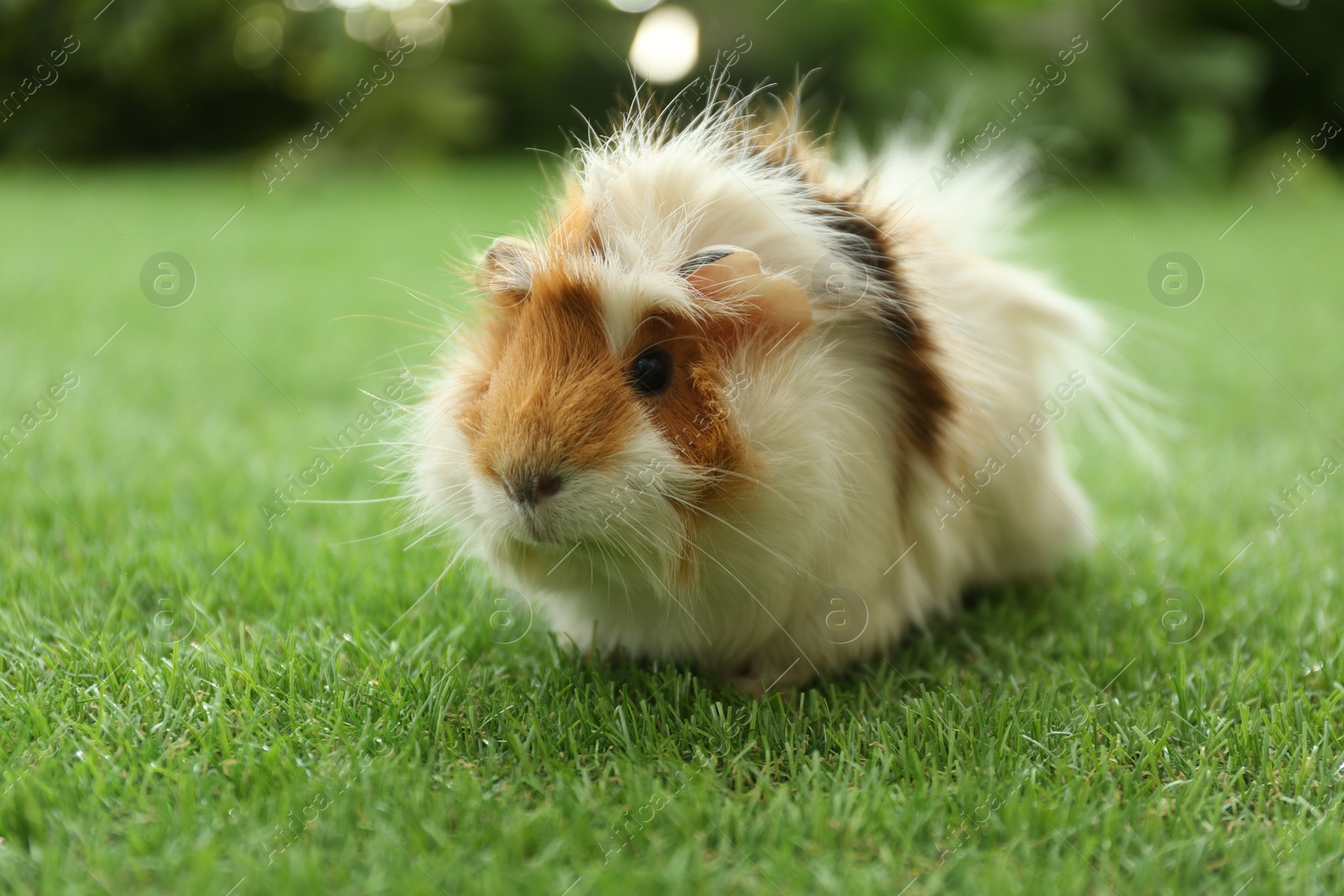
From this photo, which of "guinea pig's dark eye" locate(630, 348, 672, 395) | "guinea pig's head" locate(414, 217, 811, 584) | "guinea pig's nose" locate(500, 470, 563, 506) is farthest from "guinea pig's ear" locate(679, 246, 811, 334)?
"guinea pig's nose" locate(500, 470, 563, 506)

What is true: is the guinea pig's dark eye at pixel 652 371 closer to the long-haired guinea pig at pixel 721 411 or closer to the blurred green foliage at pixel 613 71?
the long-haired guinea pig at pixel 721 411

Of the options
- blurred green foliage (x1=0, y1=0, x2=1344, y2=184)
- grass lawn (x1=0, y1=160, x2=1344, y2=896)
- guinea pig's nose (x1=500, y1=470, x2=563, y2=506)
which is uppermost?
blurred green foliage (x1=0, y1=0, x2=1344, y2=184)

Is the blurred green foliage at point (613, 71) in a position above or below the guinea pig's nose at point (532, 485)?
above

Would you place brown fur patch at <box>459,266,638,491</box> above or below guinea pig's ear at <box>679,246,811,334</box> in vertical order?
below

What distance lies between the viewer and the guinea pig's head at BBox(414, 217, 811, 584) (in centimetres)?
201

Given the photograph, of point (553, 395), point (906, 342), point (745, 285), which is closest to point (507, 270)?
point (553, 395)

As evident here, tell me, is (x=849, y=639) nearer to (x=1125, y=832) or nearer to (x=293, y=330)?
(x=1125, y=832)

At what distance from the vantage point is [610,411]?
2.05 metres

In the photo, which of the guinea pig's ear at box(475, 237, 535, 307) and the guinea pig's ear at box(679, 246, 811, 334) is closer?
the guinea pig's ear at box(679, 246, 811, 334)

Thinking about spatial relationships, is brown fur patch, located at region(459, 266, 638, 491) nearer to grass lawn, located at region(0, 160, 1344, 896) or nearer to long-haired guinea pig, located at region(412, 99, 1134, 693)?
long-haired guinea pig, located at region(412, 99, 1134, 693)

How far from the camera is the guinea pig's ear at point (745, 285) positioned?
6.98 ft

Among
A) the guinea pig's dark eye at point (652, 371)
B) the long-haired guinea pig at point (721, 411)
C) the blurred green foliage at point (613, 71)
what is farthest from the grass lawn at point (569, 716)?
the blurred green foliage at point (613, 71)

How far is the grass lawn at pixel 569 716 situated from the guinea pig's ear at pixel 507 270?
0.39 meters

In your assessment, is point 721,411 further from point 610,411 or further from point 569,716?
point 569,716
